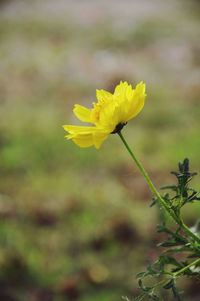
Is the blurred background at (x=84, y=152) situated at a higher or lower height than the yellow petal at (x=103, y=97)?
higher

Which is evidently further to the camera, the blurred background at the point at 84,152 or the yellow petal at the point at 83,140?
the blurred background at the point at 84,152

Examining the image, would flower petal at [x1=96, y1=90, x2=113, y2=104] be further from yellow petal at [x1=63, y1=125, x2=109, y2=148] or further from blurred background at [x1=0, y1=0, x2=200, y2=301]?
blurred background at [x1=0, y1=0, x2=200, y2=301]

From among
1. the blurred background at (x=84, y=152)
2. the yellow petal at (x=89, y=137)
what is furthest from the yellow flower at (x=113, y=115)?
the blurred background at (x=84, y=152)

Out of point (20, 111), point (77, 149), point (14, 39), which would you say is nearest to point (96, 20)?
point (14, 39)

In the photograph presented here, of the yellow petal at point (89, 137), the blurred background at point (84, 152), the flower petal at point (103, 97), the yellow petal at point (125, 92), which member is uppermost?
the blurred background at point (84, 152)

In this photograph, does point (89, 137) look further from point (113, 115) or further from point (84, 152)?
point (84, 152)

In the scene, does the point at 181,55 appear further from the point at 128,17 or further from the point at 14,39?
the point at 14,39

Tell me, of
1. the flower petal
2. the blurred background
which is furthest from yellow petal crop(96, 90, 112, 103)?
the blurred background

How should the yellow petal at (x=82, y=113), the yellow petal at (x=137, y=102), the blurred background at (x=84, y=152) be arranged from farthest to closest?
the blurred background at (x=84, y=152), the yellow petal at (x=82, y=113), the yellow petal at (x=137, y=102)

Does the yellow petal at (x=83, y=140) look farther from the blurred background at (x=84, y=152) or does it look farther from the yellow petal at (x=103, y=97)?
the blurred background at (x=84, y=152)
